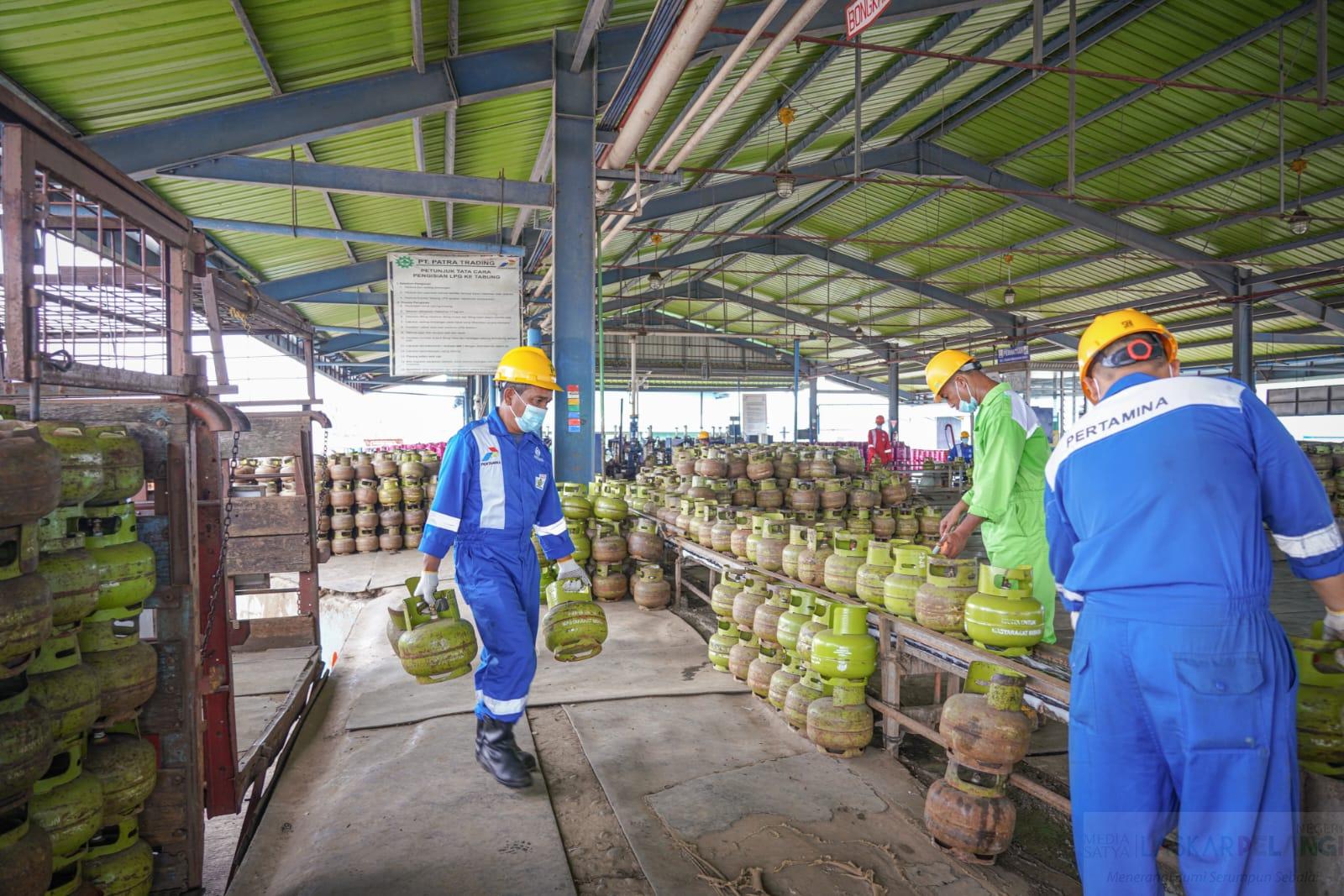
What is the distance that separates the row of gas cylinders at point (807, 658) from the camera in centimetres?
388

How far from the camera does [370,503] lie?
11172mm

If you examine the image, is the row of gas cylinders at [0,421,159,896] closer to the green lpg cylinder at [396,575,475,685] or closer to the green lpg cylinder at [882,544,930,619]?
the green lpg cylinder at [396,575,475,685]

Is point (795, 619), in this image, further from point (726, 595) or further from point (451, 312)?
point (451, 312)

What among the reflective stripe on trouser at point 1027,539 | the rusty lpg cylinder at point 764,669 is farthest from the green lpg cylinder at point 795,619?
the reflective stripe on trouser at point 1027,539

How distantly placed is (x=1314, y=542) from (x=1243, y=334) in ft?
55.4

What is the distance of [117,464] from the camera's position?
7.99ft

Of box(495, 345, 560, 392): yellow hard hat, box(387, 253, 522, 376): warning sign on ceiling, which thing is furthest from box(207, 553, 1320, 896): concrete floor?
box(387, 253, 522, 376): warning sign on ceiling

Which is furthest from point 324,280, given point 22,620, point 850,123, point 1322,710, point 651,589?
point 1322,710

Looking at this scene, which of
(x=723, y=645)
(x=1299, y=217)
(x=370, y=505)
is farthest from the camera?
(x=370, y=505)

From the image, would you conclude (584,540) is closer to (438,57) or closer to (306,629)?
(306,629)

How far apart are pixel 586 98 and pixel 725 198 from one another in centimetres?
643

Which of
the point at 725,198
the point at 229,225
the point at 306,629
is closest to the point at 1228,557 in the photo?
the point at 306,629

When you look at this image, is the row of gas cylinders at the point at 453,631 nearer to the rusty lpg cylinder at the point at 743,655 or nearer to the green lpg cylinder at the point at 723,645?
the rusty lpg cylinder at the point at 743,655

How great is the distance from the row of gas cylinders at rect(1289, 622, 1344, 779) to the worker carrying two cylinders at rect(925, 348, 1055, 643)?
160cm
